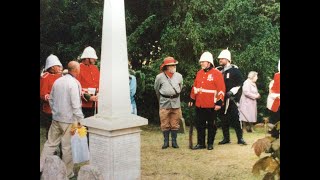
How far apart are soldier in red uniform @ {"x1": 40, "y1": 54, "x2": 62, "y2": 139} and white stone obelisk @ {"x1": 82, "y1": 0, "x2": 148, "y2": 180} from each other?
0.58 metres

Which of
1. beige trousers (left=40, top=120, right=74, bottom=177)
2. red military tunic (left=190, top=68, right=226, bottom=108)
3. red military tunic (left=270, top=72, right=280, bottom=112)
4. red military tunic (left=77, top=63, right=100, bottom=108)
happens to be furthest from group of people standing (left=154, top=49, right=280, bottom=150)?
beige trousers (left=40, top=120, right=74, bottom=177)

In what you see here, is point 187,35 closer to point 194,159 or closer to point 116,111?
point 116,111

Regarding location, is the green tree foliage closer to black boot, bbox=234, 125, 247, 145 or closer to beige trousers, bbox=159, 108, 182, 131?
beige trousers, bbox=159, 108, 182, 131

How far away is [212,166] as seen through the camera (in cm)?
481

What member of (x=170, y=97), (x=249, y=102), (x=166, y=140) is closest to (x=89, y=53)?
(x=170, y=97)

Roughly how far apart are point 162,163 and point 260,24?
1517 mm

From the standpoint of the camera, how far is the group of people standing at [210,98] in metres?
4.77

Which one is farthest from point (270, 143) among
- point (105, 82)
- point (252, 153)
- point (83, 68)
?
point (83, 68)

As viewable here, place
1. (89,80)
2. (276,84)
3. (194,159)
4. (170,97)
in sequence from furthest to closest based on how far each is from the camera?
(89,80) → (170,97) → (194,159) → (276,84)

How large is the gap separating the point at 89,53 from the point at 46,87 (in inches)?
24.2

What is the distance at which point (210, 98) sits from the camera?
16.1 feet

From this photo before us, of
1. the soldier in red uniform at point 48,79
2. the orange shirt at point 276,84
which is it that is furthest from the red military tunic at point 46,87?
the orange shirt at point 276,84

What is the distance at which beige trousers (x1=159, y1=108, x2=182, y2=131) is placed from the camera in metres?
4.95
